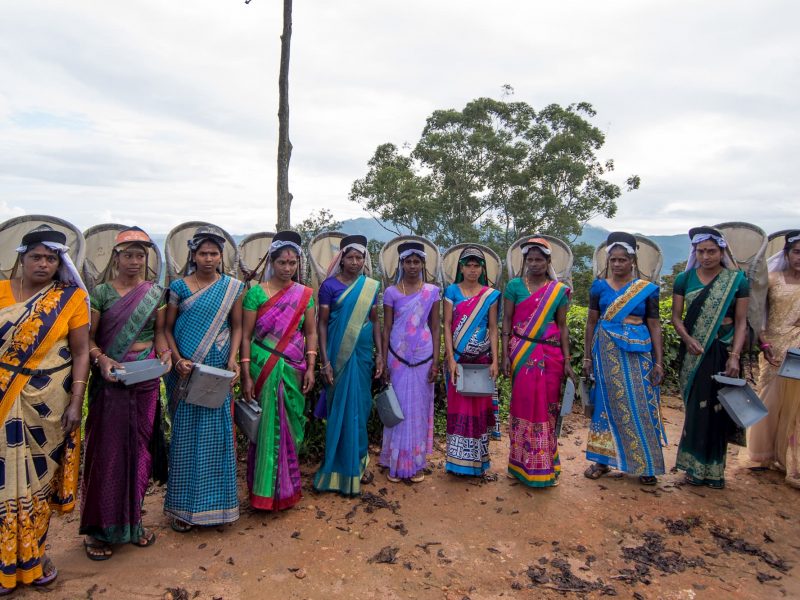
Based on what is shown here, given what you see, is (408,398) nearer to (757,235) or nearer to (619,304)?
(619,304)

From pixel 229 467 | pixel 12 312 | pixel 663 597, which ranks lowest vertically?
pixel 663 597

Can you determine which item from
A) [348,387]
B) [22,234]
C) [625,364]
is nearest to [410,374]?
[348,387]

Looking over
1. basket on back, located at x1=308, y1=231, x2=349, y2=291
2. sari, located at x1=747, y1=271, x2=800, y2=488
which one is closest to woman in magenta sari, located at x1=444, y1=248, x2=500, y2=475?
basket on back, located at x1=308, y1=231, x2=349, y2=291

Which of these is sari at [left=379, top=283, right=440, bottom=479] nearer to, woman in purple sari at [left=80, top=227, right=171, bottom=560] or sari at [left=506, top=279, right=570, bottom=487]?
sari at [left=506, top=279, right=570, bottom=487]

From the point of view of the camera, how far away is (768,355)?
15.1ft

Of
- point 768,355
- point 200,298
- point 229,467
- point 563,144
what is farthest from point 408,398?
point 563,144

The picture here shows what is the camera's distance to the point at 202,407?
354 cm

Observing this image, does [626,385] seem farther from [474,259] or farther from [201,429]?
[201,429]

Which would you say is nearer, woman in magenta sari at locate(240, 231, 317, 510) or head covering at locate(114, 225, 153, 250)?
head covering at locate(114, 225, 153, 250)

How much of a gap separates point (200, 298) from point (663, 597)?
11.1ft

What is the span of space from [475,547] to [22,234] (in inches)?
149

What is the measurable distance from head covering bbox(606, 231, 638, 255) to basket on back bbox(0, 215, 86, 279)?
4.02 metres

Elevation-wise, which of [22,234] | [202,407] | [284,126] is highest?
[284,126]

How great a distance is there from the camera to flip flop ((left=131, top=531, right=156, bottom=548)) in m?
3.41
